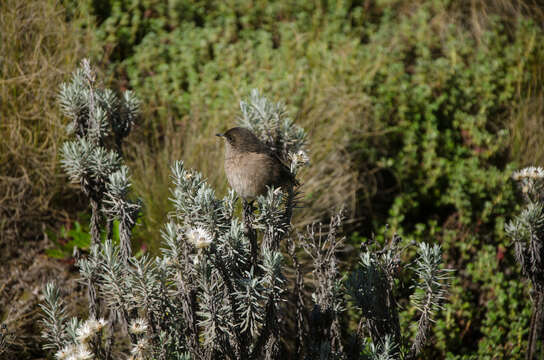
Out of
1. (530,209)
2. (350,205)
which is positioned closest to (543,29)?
(350,205)

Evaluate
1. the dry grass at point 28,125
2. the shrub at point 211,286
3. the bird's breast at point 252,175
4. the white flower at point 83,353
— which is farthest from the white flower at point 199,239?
the dry grass at point 28,125

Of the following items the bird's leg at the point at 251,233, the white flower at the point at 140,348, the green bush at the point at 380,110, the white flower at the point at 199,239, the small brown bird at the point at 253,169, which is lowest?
the green bush at the point at 380,110

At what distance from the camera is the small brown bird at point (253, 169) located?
2486 mm

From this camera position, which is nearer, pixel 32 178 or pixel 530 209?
pixel 530 209

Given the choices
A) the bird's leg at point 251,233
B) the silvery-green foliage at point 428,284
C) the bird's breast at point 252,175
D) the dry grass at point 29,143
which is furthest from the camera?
the dry grass at point 29,143

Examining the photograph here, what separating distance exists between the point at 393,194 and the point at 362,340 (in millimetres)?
2783

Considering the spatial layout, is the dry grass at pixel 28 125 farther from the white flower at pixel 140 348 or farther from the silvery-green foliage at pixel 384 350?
the silvery-green foliage at pixel 384 350

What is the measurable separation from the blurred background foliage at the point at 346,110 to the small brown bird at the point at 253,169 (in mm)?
1304

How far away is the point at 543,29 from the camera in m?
6.00

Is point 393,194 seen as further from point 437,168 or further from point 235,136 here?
point 235,136

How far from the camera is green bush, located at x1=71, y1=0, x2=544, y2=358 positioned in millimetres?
4043

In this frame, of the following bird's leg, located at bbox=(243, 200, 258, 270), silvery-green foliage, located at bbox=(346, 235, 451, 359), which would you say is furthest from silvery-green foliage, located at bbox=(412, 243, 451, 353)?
bird's leg, located at bbox=(243, 200, 258, 270)

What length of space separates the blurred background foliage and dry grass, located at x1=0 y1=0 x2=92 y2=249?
0.06 feet

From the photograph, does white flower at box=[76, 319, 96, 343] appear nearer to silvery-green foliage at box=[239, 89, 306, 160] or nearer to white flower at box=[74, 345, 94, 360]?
white flower at box=[74, 345, 94, 360]
